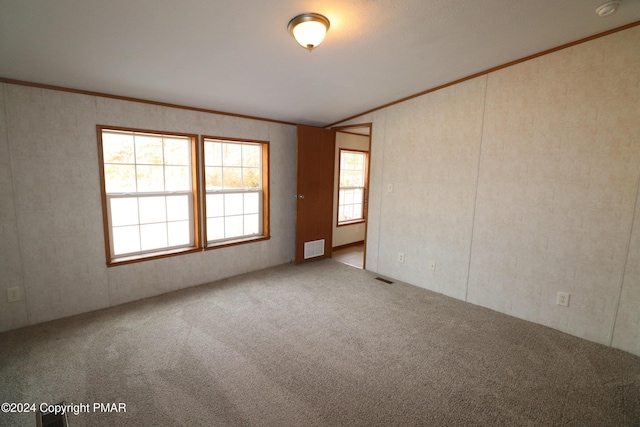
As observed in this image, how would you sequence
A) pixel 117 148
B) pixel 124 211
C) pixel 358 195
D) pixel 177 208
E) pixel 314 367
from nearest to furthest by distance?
pixel 314 367
pixel 117 148
pixel 124 211
pixel 177 208
pixel 358 195

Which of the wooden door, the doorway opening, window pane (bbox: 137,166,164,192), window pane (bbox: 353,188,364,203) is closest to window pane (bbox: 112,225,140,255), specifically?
window pane (bbox: 137,166,164,192)

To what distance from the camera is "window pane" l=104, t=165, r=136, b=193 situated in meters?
2.87

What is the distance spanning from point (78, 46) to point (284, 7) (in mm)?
1508

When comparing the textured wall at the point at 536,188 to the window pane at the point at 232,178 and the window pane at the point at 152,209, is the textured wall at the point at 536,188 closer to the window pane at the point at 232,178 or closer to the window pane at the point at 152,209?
the window pane at the point at 232,178

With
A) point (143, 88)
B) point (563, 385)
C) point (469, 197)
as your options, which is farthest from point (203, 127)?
point (563, 385)

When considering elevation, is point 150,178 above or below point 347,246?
above

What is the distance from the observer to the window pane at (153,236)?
3.18 m

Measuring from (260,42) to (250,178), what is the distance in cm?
212

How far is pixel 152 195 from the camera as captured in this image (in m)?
3.14

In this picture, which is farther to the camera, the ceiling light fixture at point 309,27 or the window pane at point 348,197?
the window pane at point 348,197

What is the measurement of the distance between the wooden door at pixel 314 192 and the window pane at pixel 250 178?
1.97ft

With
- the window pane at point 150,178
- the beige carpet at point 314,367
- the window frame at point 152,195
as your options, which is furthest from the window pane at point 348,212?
the window pane at point 150,178

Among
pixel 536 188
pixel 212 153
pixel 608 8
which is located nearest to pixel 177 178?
pixel 212 153

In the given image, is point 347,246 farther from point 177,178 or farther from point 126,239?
point 126,239
